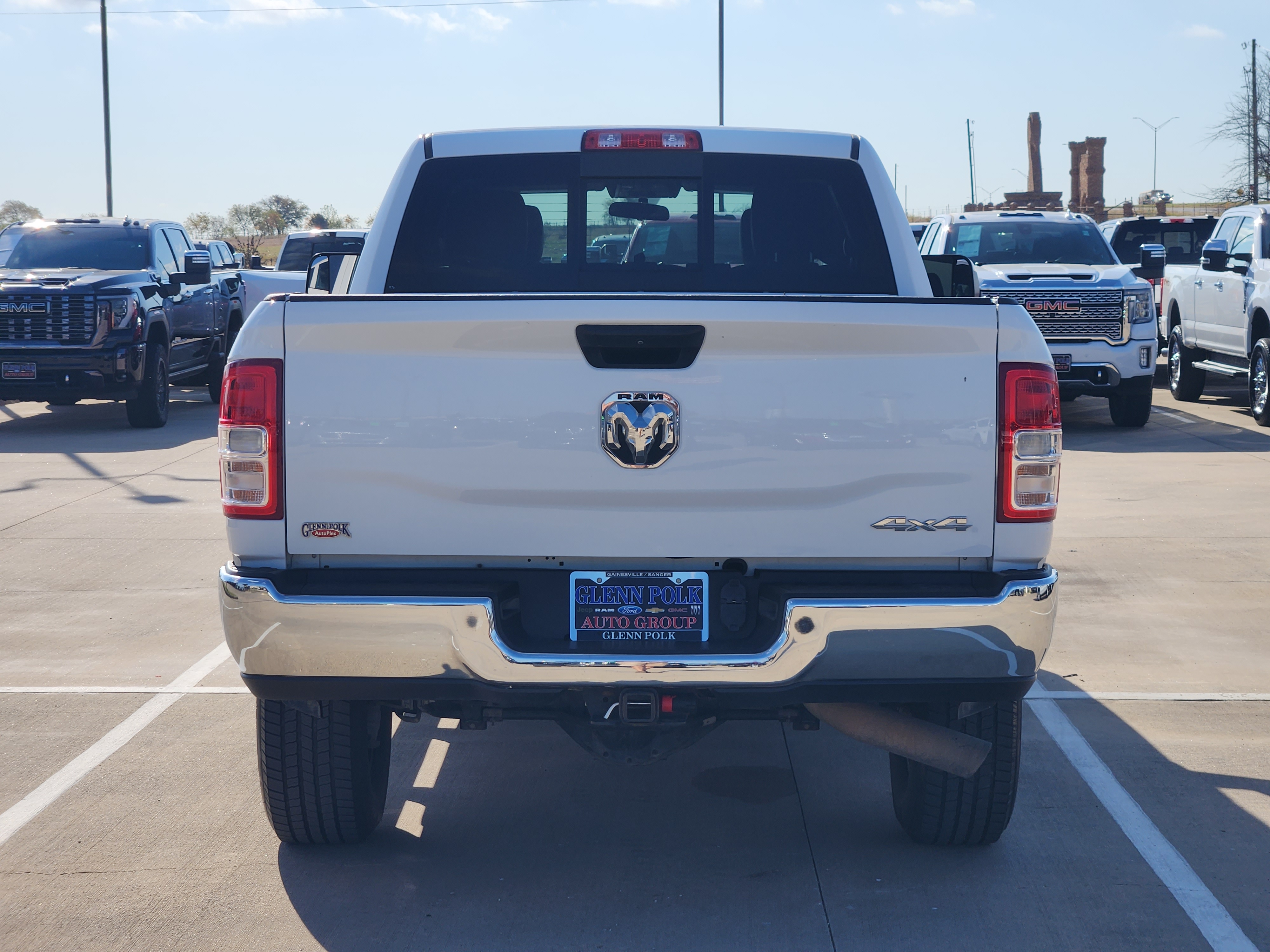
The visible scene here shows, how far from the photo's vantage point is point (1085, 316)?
45.8ft

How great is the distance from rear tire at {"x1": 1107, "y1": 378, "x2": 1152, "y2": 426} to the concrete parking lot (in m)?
7.52

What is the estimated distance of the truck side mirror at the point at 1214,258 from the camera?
14227 mm

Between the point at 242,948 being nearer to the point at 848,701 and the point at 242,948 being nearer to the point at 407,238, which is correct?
the point at 848,701

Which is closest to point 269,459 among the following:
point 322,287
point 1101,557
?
point 322,287

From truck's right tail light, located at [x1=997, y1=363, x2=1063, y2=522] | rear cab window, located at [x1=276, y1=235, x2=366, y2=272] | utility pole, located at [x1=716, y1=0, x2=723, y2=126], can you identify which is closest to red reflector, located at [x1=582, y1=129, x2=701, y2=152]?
truck's right tail light, located at [x1=997, y1=363, x2=1063, y2=522]

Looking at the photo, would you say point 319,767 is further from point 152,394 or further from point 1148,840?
point 152,394

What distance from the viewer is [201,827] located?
4.40m

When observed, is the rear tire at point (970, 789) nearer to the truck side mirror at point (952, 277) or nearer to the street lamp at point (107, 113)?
the truck side mirror at point (952, 277)

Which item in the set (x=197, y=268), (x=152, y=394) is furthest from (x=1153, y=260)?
(x=152, y=394)

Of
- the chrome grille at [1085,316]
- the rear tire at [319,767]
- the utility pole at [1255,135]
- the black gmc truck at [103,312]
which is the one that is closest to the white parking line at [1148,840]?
the rear tire at [319,767]

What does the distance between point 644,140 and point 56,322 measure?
1109 centimetres

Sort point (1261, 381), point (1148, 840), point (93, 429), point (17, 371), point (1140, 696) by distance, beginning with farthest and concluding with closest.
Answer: point (93, 429), point (1261, 381), point (17, 371), point (1140, 696), point (1148, 840)

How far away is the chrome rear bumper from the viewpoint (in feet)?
11.1

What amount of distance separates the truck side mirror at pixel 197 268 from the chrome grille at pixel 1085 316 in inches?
330
